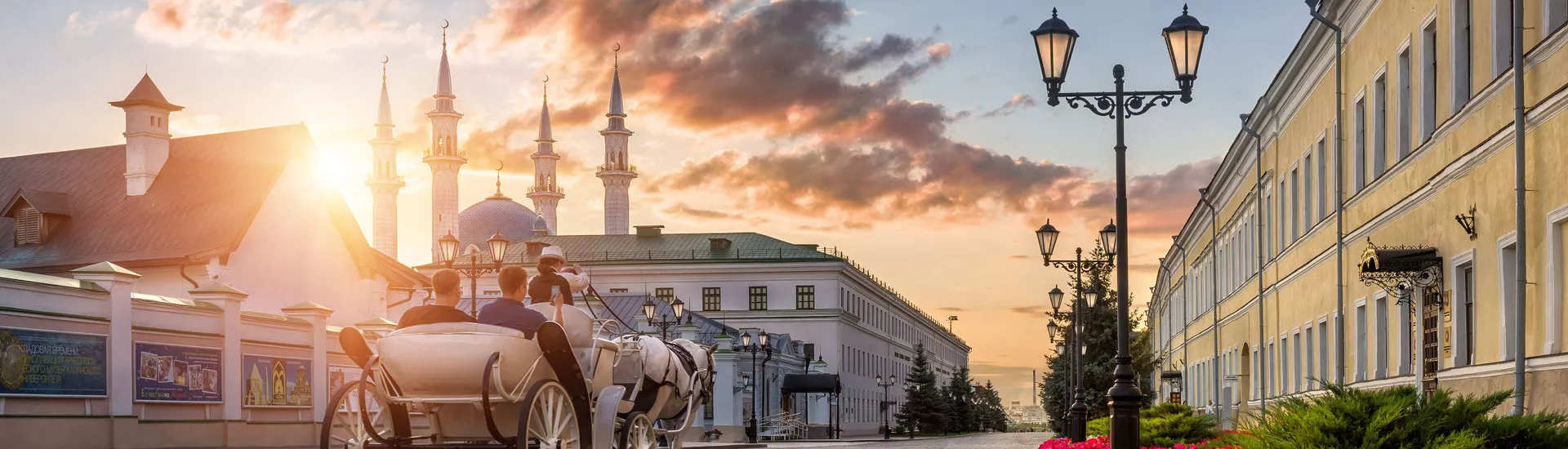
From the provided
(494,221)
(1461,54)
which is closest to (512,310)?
(1461,54)

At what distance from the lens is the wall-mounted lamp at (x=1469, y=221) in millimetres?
15086

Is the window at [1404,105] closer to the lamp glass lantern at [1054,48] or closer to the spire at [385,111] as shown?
the lamp glass lantern at [1054,48]

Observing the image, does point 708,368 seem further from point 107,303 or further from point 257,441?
point 257,441

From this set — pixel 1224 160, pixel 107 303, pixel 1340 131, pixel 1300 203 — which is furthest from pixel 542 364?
pixel 1224 160

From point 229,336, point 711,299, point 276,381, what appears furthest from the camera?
point 711,299

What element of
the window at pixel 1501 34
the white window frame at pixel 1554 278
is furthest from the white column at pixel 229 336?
the white window frame at pixel 1554 278

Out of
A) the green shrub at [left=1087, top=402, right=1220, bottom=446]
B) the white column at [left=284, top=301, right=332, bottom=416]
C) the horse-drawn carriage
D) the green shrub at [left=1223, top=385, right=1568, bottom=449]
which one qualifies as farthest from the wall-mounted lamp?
the white column at [left=284, top=301, right=332, bottom=416]

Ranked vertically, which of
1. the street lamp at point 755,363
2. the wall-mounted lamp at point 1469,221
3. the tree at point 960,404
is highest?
the wall-mounted lamp at point 1469,221

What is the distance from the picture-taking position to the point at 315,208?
153 ft

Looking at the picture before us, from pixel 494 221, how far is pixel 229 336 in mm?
88020

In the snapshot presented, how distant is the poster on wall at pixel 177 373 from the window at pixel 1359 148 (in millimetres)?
17096

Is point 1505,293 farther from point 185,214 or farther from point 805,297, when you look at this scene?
point 805,297

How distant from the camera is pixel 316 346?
92.1 feet

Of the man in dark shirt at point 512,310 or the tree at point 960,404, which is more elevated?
the man in dark shirt at point 512,310
